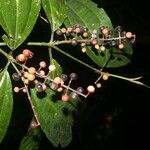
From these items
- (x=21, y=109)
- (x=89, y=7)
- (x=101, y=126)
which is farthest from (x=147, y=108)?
(x=89, y=7)

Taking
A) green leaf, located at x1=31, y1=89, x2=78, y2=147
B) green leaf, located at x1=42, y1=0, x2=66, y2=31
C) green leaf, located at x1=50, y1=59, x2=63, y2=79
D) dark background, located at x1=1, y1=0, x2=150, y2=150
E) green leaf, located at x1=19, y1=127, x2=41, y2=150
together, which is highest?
green leaf, located at x1=42, y1=0, x2=66, y2=31

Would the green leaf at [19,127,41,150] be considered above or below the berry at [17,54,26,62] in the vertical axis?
below

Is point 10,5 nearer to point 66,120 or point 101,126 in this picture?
point 66,120

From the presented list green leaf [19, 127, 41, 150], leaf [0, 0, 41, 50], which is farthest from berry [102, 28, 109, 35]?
green leaf [19, 127, 41, 150]

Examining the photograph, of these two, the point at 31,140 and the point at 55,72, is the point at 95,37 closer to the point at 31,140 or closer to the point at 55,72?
the point at 55,72

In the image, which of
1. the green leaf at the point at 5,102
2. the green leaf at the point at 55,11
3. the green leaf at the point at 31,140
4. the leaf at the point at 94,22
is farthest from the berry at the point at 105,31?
the green leaf at the point at 31,140

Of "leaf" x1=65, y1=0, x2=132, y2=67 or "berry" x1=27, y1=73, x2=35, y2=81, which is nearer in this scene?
"berry" x1=27, y1=73, x2=35, y2=81

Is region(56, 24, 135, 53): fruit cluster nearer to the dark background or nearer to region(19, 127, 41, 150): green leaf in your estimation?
region(19, 127, 41, 150): green leaf

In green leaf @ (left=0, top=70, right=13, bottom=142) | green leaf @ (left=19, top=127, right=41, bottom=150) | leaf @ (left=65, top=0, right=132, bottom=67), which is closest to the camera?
green leaf @ (left=0, top=70, right=13, bottom=142)
